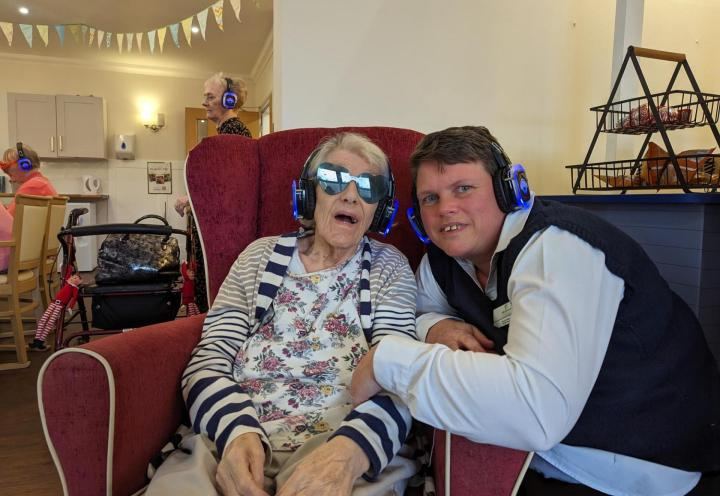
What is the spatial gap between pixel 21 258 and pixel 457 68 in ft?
9.45

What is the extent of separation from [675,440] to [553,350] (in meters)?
0.35

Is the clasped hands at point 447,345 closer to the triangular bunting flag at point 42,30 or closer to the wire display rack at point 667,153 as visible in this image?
the wire display rack at point 667,153

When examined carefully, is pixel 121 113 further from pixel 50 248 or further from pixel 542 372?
pixel 542 372

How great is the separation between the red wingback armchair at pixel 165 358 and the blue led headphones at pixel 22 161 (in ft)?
10.0

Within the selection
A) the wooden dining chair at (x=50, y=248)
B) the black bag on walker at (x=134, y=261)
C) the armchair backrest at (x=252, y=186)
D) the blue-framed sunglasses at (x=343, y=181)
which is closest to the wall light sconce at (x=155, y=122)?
the wooden dining chair at (x=50, y=248)

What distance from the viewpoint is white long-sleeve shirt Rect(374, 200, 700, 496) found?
719 millimetres

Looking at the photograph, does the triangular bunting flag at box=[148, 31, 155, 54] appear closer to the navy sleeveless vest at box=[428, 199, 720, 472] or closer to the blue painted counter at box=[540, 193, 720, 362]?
the blue painted counter at box=[540, 193, 720, 362]

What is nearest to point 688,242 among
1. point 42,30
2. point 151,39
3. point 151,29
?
point 151,29

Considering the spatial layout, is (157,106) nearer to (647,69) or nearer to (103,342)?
(647,69)

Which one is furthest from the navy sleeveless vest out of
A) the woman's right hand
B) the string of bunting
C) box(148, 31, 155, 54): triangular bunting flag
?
box(148, 31, 155, 54): triangular bunting flag

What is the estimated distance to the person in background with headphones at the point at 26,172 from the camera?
11.8 feet

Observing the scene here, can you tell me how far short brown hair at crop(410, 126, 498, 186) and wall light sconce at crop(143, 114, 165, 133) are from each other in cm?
713

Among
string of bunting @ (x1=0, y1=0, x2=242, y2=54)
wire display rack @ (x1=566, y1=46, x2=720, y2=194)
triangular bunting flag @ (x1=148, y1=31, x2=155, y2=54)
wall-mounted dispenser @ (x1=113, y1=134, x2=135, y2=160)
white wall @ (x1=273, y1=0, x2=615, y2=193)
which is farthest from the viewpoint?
wall-mounted dispenser @ (x1=113, y1=134, x2=135, y2=160)

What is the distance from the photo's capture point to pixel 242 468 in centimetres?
84
